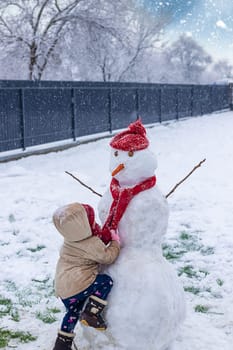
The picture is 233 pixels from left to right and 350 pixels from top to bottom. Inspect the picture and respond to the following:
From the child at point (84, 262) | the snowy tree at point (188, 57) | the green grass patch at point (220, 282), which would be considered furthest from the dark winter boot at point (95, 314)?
the snowy tree at point (188, 57)

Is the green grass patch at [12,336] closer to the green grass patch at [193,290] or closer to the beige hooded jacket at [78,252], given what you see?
the beige hooded jacket at [78,252]

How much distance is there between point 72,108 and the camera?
1600 centimetres

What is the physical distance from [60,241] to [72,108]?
10.7 m

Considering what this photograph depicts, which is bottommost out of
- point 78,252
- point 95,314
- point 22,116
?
point 95,314

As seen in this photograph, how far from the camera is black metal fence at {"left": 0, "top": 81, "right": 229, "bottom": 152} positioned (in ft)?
43.4

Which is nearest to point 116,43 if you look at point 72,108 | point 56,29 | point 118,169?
point 56,29

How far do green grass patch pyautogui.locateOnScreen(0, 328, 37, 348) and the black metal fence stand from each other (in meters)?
9.58

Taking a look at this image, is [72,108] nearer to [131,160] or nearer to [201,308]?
[201,308]

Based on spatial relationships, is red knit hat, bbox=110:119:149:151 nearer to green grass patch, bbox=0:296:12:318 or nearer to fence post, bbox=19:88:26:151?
green grass patch, bbox=0:296:12:318

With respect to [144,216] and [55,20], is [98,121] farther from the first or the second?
[144,216]

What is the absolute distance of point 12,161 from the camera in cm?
1228

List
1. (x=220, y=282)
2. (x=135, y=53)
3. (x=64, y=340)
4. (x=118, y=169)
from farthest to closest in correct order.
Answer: (x=135, y=53)
(x=220, y=282)
(x=64, y=340)
(x=118, y=169)

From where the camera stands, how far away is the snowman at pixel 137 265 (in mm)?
2893

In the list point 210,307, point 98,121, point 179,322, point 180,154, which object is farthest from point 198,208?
point 98,121
